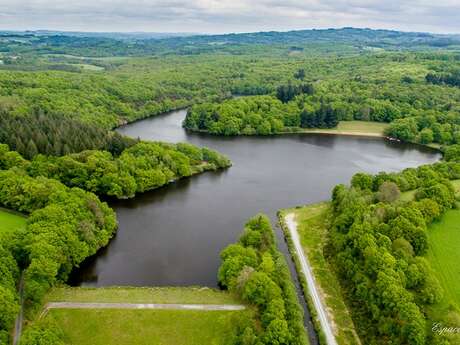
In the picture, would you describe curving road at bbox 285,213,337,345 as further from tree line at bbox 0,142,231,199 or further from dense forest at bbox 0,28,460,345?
tree line at bbox 0,142,231,199

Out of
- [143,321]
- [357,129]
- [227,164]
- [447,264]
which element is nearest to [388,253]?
[447,264]

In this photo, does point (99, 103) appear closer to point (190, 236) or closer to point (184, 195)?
point (184, 195)

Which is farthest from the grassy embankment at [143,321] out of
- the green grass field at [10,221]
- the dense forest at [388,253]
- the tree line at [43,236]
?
the green grass field at [10,221]

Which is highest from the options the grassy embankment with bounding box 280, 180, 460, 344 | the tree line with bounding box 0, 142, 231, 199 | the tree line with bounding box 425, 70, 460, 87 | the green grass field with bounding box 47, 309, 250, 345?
the tree line with bounding box 425, 70, 460, 87

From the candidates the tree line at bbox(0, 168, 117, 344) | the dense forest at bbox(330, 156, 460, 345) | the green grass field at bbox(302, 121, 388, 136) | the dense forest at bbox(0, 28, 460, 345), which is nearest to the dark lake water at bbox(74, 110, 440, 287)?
the tree line at bbox(0, 168, 117, 344)

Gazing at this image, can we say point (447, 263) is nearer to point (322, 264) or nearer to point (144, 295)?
point (322, 264)

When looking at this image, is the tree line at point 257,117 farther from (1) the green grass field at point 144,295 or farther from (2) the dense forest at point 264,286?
(1) the green grass field at point 144,295
